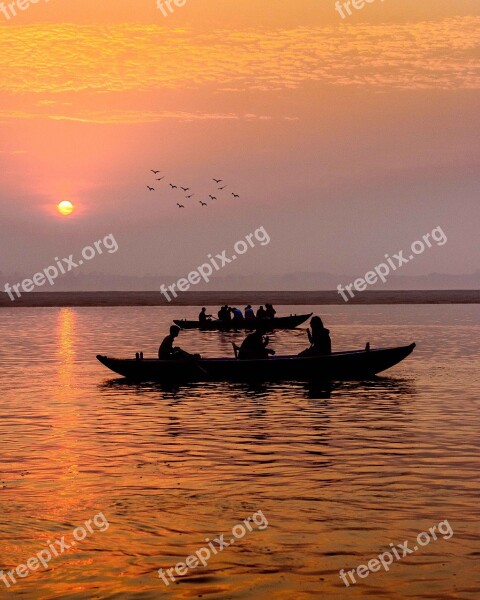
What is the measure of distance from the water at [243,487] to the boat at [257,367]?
107 centimetres

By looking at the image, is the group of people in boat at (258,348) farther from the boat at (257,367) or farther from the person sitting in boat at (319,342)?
the boat at (257,367)

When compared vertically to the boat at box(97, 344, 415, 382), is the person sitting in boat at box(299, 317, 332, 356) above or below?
above

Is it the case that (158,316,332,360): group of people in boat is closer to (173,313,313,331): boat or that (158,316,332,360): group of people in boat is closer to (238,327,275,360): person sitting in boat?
(238,327,275,360): person sitting in boat

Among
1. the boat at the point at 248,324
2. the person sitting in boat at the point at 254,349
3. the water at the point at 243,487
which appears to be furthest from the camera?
the boat at the point at 248,324

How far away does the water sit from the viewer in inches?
423

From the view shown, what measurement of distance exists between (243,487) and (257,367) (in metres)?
16.4

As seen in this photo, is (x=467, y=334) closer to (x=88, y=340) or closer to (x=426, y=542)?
(x=88, y=340)

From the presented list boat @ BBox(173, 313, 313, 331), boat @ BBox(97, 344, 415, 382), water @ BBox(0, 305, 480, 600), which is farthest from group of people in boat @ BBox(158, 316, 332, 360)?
boat @ BBox(173, 313, 313, 331)

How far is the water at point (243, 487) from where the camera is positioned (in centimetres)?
1075

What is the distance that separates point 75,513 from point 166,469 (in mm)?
3415

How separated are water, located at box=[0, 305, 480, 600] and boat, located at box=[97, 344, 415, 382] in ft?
3.51

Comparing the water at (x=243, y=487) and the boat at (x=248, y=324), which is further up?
the boat at (x=248, y=324)

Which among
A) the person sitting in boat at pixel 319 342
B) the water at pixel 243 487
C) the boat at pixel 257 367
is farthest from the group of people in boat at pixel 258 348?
the water at pixel 243 487

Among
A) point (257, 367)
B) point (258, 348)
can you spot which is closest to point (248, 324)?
point (258, 348)
